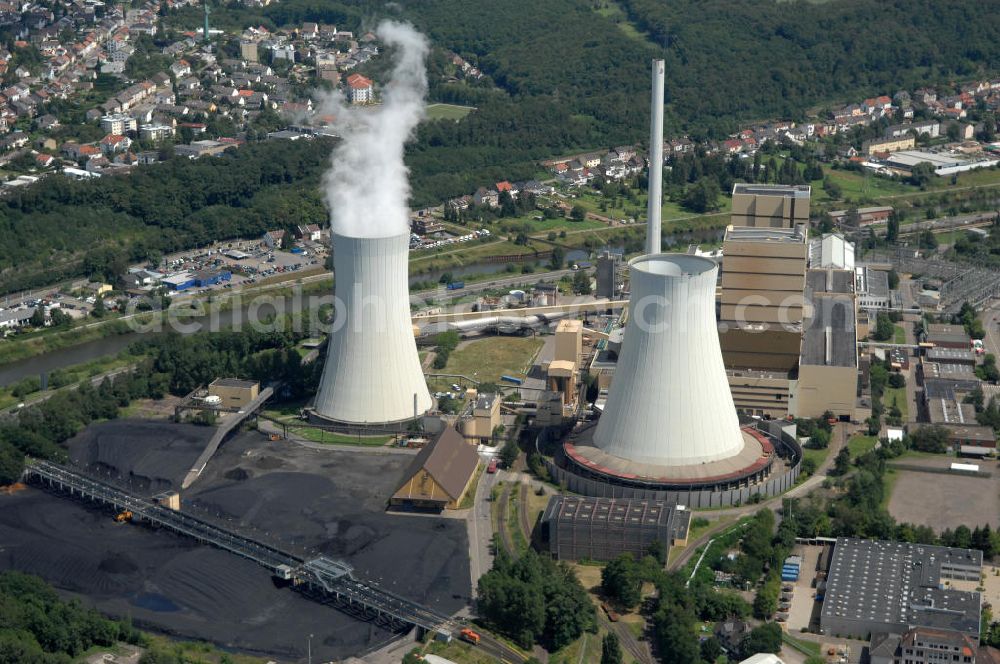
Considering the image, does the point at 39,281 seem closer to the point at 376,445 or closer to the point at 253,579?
the point at 376,445

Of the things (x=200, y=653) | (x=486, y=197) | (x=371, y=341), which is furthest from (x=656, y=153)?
(x=200, y=653)

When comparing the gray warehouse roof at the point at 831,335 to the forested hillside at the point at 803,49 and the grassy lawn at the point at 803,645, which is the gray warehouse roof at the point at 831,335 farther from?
the forested hillside at the point at 803,49

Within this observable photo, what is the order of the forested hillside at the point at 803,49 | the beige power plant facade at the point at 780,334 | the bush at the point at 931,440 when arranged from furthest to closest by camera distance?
the forested hillside at the point at 803,49 → the beige power plant facade at the point at 780,334 → the bush at the point at 931,440

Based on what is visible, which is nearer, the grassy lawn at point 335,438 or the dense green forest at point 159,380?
the dense green forest at point 159,380

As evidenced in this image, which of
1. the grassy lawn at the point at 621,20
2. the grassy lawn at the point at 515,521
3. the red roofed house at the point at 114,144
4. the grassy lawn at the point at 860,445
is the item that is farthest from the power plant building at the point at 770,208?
the grassy lawn at the point at 621,20

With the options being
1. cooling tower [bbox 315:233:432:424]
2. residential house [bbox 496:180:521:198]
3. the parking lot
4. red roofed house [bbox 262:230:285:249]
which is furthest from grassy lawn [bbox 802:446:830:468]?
residential house [bbox 496:180:521:198]

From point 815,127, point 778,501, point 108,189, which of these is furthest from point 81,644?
point 815,127

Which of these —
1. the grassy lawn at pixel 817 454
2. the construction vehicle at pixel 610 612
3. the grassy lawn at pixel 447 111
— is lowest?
the construction vehicle at pixel 610 612
